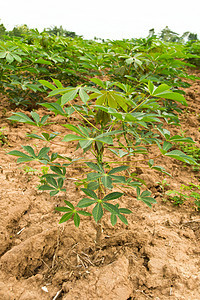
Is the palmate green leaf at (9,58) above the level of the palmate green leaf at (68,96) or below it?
above

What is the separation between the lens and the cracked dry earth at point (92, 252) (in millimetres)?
952

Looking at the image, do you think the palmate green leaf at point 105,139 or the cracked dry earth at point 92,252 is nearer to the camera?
the palmate green leaf at point 105,139

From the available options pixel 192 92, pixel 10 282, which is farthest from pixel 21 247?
pixel 192 92

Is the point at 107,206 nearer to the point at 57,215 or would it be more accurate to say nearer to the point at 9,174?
the point at 57,215

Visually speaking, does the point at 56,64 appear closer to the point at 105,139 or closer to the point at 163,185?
the point at 163,185

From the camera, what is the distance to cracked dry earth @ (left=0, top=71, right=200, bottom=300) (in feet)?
3.12

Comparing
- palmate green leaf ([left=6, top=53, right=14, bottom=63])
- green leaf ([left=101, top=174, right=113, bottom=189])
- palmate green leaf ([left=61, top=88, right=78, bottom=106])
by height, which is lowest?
green leaf ([left=101, top=174, right=113, bottom=189])

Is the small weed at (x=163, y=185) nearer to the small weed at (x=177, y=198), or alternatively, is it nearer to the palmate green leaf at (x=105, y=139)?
the small weed at (x=177, y=198)

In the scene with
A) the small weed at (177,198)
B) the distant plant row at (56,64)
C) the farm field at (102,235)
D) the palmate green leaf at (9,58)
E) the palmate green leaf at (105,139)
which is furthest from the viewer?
the distant plant row at (56,64)

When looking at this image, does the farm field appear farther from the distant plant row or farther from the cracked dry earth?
the distant plant row

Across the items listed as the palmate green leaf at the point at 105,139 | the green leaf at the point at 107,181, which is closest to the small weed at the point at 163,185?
the green leaf at the point at 107,181

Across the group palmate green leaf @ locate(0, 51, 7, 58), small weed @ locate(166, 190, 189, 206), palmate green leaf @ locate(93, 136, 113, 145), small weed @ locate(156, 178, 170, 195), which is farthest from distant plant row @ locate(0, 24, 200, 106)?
palmate green leaf @ locate(93, 136, 113, 145)

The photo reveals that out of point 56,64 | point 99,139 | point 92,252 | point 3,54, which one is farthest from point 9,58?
point 92,252

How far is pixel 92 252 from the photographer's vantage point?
3.74 ft
